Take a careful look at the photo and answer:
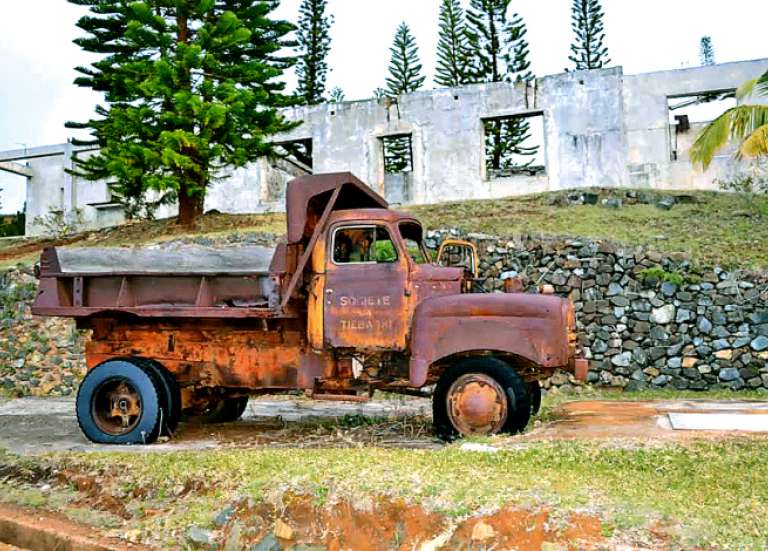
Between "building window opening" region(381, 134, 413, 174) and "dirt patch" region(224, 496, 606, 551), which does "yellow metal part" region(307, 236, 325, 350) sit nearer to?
"dirt patch" region(224, 496, 606, 551)

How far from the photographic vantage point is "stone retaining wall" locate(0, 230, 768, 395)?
11445 mm

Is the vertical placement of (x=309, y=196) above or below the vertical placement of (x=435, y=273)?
above

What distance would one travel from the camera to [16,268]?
49.7 ft

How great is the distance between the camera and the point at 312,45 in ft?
93.4

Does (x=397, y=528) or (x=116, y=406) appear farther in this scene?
(x=116, y=406)

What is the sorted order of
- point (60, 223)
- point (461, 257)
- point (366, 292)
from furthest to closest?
1. point (60, 223)
2. point (461, 257)
3. point (366, 292)

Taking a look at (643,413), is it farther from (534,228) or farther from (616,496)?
(534,228)

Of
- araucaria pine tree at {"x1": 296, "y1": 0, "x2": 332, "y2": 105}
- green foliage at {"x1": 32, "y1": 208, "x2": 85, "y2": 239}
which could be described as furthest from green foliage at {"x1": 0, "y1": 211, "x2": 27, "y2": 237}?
araucaria pine tree at {"x1": 296, "y1": 0, "x2": 332, "y2": 105}

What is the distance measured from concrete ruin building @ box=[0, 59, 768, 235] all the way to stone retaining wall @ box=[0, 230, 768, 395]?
22.6 ft

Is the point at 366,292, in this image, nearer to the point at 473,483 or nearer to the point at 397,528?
the point at 473,483

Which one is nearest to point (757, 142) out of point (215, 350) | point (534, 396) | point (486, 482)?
point (534, 396)

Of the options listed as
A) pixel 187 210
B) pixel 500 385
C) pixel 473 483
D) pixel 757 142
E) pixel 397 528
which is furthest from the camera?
pixel 187 210

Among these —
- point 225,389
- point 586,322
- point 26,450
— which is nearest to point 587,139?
point 586,322

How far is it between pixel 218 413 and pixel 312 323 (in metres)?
2.37
